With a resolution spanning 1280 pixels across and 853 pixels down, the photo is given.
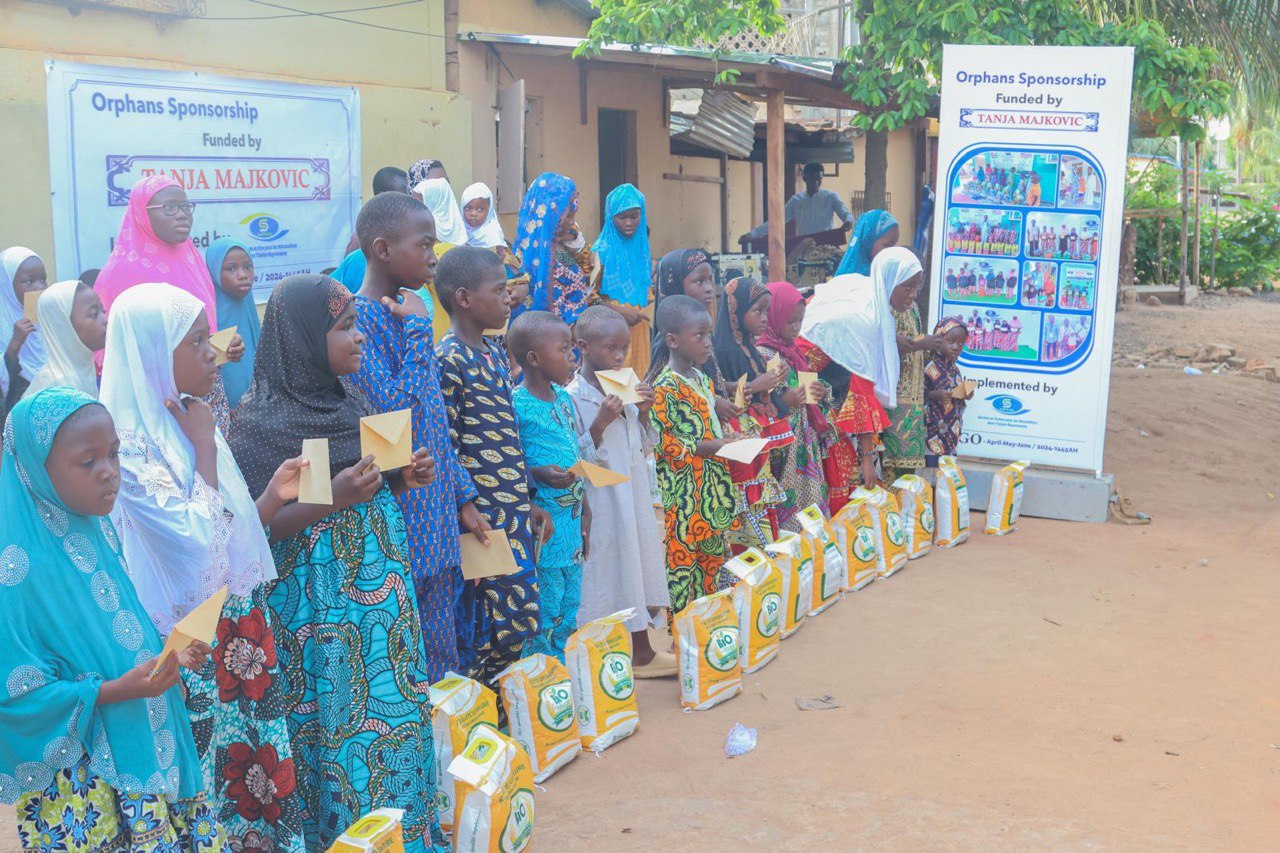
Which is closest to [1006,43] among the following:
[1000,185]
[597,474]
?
[1000,185]

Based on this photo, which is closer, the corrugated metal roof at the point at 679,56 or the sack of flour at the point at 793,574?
the sack of flour at the point at 793,574

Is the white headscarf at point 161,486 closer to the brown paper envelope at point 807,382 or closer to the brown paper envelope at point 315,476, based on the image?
the brown paper envelope at point 315,476

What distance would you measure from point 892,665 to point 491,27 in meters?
7.70

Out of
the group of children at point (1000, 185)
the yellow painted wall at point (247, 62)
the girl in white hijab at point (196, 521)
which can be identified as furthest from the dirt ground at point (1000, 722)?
the yellow painted wall at point (247, 62)

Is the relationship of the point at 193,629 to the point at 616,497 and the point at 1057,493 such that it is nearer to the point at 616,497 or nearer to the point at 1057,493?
the point at 616,497

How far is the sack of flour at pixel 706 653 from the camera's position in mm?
4766

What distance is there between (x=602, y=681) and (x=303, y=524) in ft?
5.27

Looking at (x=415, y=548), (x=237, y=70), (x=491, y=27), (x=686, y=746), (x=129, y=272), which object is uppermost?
(x=491, y=27)

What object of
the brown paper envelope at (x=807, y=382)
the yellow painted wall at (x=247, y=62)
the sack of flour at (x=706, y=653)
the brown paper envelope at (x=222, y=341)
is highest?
the yellow painted wall at (x=247, y=62)

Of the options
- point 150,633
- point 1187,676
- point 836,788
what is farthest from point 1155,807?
point 150,633

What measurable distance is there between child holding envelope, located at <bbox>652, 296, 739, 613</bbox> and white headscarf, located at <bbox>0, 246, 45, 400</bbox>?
2.82 meters

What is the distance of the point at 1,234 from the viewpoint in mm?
7004

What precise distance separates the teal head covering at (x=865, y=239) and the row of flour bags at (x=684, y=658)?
5.04ft

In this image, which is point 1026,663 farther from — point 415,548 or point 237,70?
point 237,70
